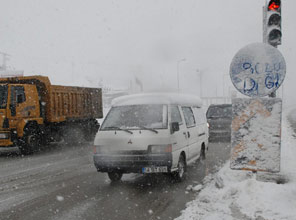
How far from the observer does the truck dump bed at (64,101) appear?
42.9ft

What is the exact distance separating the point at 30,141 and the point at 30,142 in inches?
1.5

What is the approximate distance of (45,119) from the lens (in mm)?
13250

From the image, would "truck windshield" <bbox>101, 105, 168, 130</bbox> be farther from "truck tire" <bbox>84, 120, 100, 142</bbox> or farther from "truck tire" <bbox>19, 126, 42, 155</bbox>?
"truck tire" <bbox>84, 120, 100, 142</bbox>

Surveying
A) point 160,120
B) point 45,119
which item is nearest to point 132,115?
point 160,120

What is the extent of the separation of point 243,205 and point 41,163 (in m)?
7.05

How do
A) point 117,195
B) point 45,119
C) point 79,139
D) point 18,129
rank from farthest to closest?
1. point 79,139
2. point 45,119
3. point 18,129
4. point 117,195

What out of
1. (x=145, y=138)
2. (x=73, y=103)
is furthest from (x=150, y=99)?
(x=73, y=103)

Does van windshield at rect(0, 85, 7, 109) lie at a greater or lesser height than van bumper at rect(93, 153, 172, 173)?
greater

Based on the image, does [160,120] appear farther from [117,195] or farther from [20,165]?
[20,165]

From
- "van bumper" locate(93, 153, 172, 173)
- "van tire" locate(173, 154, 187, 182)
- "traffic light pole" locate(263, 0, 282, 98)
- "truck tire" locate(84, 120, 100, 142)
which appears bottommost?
"truck tire" locate(84, 120, 100, 142)

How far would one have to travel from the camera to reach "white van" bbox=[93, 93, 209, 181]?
622 centimetres

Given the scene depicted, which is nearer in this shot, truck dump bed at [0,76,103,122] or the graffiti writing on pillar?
the graffiti writing on pillar

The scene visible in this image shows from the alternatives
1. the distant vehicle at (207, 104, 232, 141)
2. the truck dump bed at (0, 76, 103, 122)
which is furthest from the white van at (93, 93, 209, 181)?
the truck dump bed at (0, 76, 103, 122)

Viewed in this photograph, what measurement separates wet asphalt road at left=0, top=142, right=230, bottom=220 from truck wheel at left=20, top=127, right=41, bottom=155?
254cm
